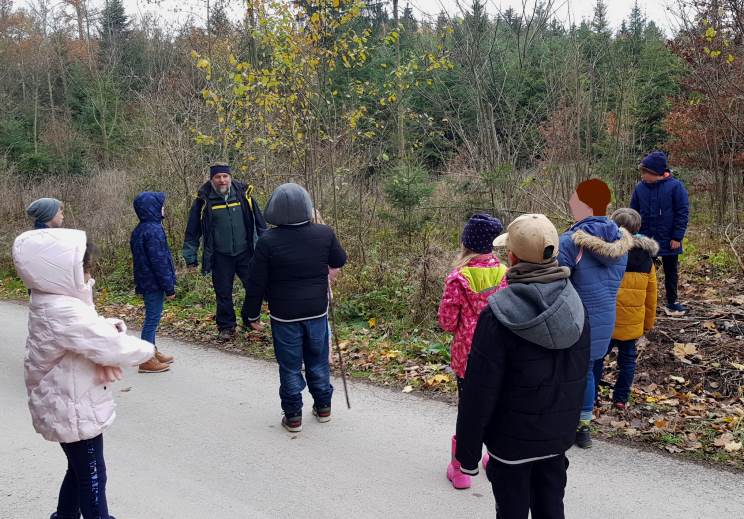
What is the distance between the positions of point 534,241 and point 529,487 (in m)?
1.19

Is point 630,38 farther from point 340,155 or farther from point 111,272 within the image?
point 111,272

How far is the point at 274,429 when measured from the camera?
5281 millimetres

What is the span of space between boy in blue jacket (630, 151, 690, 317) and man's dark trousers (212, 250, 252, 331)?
527 centimetres

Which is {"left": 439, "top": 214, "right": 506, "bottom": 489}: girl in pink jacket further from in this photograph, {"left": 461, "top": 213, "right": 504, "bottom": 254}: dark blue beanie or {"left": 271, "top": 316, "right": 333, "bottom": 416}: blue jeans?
{"left": 271, "top": 316, "right": 333, "bottom": 416}: blue jeans

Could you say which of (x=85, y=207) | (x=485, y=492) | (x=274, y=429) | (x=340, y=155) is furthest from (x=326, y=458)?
(x=85, y=207)

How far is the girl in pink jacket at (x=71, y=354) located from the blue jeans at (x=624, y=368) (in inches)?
154

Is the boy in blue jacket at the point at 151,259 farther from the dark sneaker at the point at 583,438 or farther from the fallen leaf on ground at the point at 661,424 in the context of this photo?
the fallen leaf on ground at the point at 661,424

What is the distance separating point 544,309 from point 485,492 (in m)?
1.98

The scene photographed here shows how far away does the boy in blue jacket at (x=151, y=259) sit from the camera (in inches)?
264

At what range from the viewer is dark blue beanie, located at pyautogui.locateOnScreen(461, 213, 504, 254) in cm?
393

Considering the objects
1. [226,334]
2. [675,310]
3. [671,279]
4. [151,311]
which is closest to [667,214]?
[671,279]

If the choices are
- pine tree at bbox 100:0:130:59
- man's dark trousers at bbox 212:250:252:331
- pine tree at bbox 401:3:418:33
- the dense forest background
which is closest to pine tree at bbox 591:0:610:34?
the dense forest background

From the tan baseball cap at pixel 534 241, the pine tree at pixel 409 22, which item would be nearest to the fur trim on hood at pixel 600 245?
the tan baseball cap at pixel 534 241

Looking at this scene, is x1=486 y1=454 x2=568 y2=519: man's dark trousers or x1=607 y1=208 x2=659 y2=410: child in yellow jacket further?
x1=607 y1=208 x2=659 y2=410: child in yellow jacket
